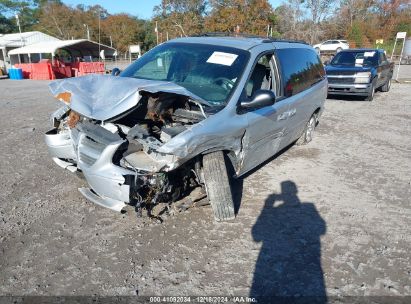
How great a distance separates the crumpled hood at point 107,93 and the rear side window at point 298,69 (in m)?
1.77

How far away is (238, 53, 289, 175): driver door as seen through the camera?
4.04 meters

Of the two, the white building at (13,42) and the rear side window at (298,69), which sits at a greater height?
the white building at (13,42)

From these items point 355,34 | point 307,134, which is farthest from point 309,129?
point 355,34

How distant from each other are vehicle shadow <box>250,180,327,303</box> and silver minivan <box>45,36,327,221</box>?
1.79 ft

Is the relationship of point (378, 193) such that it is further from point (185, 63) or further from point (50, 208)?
point (50, 208)

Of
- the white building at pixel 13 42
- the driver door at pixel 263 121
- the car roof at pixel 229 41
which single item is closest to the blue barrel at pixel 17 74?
the white building at pixel 13 42

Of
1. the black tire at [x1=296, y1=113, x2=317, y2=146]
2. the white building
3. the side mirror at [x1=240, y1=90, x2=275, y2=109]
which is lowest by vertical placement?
the black tire at [x1=296, y1=113, x2=317, y2=146]

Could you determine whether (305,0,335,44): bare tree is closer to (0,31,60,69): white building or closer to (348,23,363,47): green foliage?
(348,23,363,47): green foliage

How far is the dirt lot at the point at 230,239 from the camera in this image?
9.43 ft

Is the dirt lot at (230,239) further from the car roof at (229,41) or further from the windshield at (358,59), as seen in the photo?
the windshield at (358,59)

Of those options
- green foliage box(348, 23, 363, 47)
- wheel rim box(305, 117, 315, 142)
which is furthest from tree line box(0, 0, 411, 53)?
wheel rim box(305, 117, 315, 142)

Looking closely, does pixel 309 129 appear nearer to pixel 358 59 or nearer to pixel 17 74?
pixel 358 59

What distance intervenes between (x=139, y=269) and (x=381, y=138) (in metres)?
6.61

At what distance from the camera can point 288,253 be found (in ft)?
10.8
